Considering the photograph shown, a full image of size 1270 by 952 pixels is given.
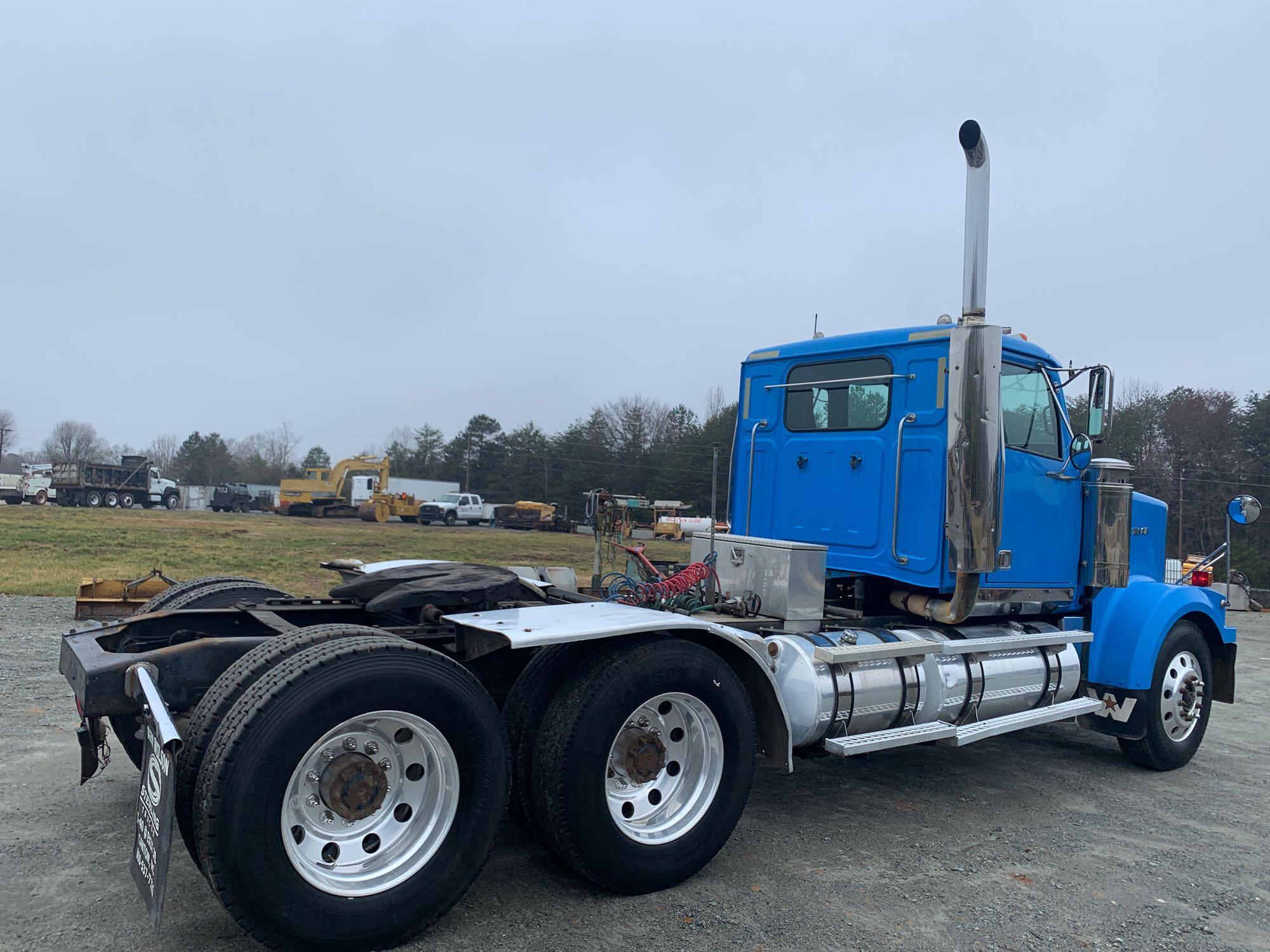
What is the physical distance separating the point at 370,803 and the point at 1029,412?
4608 millimetres

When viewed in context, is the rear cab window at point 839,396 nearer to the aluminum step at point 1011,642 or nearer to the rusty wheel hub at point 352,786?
the aluminum step at point 1011,642

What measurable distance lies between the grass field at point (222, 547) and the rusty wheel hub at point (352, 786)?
5.94 metres

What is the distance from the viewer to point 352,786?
3148mm

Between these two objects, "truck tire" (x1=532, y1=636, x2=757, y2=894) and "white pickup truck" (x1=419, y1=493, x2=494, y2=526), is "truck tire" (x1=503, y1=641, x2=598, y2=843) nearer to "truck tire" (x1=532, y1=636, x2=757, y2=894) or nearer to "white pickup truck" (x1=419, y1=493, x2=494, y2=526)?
"truck tire" (x1=532, y1=636, x2=757, y2=894)

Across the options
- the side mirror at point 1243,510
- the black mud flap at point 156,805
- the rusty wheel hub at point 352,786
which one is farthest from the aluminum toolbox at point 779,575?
the side mirror at point 1243,510

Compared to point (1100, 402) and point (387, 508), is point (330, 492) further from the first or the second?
point (1100, 402)

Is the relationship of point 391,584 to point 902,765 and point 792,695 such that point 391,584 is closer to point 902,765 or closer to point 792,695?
point 792,695

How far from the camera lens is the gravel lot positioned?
3.35 metres

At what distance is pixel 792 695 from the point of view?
14.4 feet

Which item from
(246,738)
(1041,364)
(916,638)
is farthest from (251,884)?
(1041,364)

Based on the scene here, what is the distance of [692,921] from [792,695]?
124 cm

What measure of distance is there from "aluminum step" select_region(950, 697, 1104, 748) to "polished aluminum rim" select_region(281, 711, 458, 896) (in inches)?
116

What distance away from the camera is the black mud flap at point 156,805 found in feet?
9.01

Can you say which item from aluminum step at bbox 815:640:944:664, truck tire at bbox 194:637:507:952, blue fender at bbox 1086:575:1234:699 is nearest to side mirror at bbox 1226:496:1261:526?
blue fender at bbox 1086:575:1234:699
